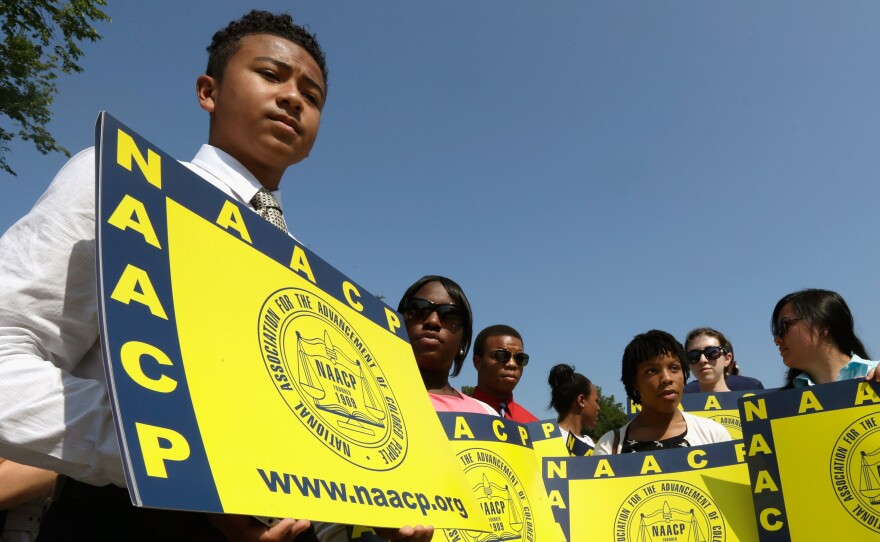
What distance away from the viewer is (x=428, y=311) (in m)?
3.24

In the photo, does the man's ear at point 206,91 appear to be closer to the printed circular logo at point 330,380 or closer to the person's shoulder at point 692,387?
the printed circular logo at point 330,380

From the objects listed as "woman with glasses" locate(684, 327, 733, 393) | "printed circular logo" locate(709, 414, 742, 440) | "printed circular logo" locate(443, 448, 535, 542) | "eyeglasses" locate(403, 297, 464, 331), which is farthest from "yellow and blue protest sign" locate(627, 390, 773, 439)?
"printed circular logo" locate(443, 448, 535, 542)

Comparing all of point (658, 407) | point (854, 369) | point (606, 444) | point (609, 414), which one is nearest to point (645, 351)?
point (658, 407)

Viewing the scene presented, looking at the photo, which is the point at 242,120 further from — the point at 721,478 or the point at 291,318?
the point at 721,478

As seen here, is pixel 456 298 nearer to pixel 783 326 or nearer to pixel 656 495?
pixel 656 495

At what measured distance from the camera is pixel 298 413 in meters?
1.07

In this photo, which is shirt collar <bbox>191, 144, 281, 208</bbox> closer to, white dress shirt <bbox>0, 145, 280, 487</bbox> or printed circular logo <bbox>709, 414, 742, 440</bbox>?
white dress shirt <bbox>0, 145, 280, 487</bbox>

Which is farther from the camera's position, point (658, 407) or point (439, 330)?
point (658, 407)

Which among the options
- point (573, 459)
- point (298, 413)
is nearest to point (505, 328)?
point (573, 459)

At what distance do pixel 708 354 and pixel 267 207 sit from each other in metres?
4.81

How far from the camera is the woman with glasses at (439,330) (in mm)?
3137

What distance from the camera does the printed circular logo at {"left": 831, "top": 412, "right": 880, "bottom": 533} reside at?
2475 mm

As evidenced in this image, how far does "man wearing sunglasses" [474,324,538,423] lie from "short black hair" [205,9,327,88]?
3.29m

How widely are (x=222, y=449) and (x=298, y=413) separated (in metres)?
0.20
